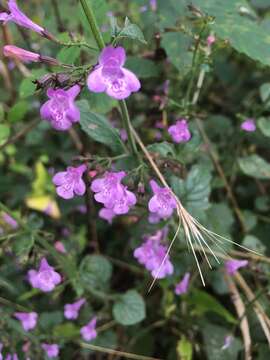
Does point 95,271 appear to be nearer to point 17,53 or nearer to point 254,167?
point 254,167

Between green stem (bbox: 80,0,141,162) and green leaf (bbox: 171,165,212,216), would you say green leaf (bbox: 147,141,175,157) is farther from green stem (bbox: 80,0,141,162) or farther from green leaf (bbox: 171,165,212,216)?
green leaf (bbox: 171,165,212,216)

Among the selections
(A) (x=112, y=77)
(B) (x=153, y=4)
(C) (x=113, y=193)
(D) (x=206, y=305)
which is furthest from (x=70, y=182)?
(B) (x=153, y=4)

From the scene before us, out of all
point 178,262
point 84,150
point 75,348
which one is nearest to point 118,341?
point 75,348

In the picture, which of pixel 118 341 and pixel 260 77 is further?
pixel 260 77

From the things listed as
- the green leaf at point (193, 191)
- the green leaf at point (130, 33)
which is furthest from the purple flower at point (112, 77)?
the green leaf at point (193, 191)

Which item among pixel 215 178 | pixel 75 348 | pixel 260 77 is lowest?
pixel 75 348

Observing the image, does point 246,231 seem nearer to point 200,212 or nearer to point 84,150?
point 200,212

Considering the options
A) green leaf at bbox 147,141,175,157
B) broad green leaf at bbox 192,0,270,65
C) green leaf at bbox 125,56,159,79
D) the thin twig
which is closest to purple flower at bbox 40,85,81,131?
green leaf at bbox 147,141,175,157
